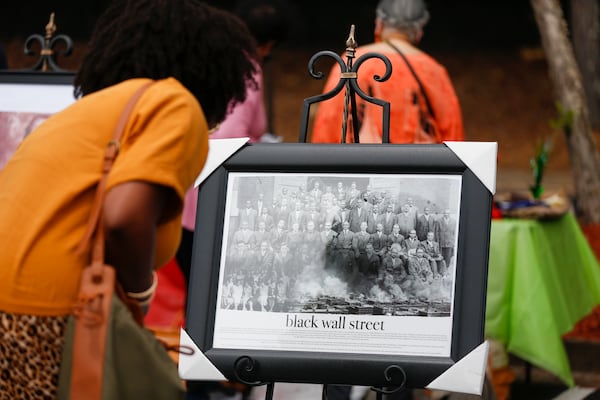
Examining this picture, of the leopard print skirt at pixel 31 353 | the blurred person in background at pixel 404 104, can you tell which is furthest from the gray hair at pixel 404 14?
the leopard print skirt at pixel 31 353

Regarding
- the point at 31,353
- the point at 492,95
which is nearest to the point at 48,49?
the point at 31,353

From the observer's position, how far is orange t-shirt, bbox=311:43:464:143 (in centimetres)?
454

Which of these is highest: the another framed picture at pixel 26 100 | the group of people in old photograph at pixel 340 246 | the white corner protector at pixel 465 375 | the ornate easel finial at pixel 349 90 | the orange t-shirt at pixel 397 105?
the orange t-shirt at pixel 397 105

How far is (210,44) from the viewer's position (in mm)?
2574

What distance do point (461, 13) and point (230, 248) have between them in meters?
11.9

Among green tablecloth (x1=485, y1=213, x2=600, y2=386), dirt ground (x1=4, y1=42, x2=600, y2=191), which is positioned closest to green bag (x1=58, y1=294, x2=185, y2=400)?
green tablecloth (x1=485, y1=213, x2=600, y2=386)

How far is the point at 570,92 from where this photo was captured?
7.84 m

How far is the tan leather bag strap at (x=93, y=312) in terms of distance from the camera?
2188mm

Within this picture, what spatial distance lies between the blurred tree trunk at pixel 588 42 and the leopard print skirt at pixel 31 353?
8.80 meters

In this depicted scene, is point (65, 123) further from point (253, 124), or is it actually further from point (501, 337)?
point (501, 337)

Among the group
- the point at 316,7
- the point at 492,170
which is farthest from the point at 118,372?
the point at 316,7

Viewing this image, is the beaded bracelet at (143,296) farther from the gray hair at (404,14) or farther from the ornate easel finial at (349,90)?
the gray hair at (404,14)

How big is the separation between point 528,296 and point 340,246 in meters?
2.21

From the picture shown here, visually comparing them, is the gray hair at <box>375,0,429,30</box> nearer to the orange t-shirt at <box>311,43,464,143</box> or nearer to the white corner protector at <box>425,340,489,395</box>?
the orange t-shirt at <box>311,43,464,143</box>
